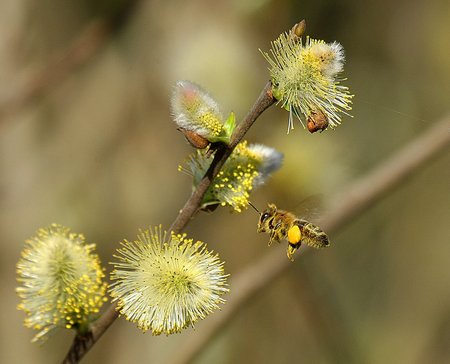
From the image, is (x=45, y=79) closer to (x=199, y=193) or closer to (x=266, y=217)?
(x=266, y=217)

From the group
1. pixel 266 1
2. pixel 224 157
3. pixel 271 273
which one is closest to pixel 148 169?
pixel 266 1

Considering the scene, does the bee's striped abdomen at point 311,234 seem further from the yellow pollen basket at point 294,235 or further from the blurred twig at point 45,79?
the blurred twig at point 45,79

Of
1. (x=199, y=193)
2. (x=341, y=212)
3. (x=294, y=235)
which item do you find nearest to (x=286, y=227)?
(x=294, y=235)

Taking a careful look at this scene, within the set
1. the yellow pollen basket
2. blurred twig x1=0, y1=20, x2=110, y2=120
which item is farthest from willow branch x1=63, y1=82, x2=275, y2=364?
blurred twig x1=0, y1=20, x2=110, y2=120

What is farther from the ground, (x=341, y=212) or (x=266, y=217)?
(x=341, y=212)

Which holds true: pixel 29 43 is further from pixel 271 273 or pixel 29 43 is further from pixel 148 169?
pixel 271 273

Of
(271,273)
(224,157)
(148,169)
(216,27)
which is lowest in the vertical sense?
(224,157)
